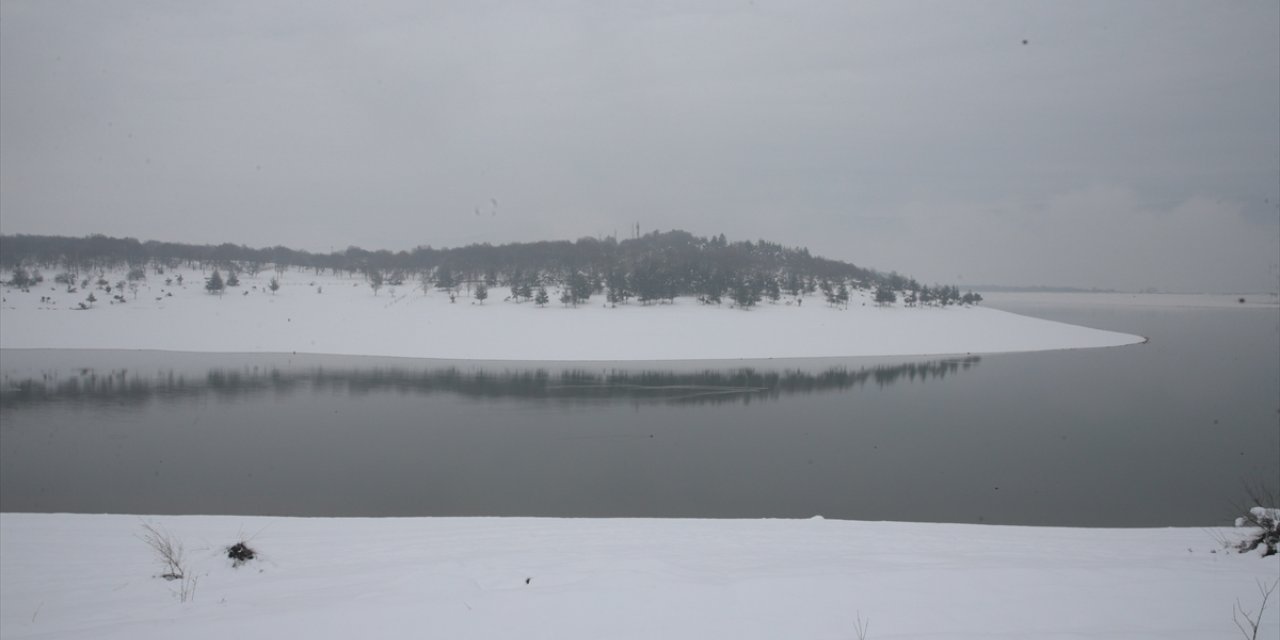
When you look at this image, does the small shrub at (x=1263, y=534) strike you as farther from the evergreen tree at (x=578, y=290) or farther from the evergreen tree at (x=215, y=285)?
the evergreen tree at (x=215, y=285)

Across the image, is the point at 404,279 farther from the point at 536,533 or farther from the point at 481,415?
the point at 536,533

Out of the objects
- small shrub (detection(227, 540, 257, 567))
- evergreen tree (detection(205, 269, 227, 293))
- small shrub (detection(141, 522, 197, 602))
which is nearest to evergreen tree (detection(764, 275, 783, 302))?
evergreen tree (detection(205, 269, 227, 293))

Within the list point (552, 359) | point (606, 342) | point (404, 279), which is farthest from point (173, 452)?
point (404, 279)

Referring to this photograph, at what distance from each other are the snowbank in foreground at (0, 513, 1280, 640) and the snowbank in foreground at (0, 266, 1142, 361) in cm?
1663

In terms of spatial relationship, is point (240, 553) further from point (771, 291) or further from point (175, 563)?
point (771, 291)

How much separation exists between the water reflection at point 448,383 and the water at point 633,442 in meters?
0.13

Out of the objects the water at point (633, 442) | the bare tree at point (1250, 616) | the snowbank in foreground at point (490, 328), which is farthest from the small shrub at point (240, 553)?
the snowbank in foreground at point (490, 328)

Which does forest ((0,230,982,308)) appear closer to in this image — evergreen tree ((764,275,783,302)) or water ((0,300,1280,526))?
evergreen tree ((764,275,783,302))

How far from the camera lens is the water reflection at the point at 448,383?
Result: 47.7 feet

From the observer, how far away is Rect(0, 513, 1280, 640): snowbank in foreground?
10.7 feet

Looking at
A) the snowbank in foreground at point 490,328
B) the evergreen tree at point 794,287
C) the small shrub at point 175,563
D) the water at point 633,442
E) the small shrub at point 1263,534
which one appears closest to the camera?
the small shrub at point 175,563

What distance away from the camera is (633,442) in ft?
34.5

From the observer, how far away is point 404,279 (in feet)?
148

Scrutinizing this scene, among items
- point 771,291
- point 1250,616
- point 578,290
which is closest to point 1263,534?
point 1250,616
